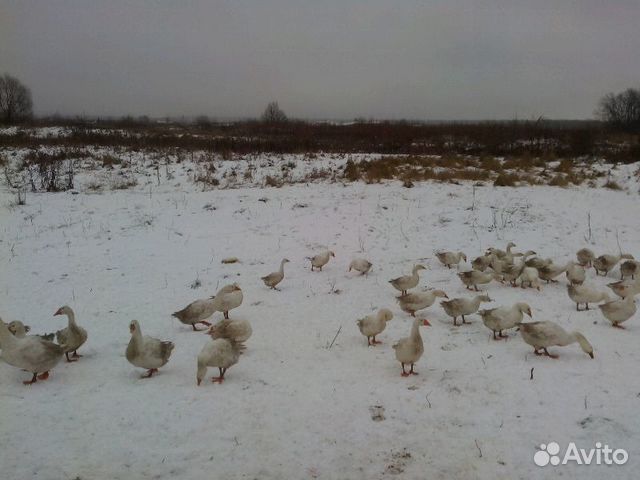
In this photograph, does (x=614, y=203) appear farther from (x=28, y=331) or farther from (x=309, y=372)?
(x=28, y=331)

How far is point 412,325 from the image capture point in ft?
22.1

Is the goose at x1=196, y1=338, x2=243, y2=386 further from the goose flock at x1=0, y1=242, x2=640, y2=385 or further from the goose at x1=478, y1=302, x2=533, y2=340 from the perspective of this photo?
the goose at x1=478, y1=302, x2=533, y2=340

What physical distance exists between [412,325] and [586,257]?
→ 18.5 ft

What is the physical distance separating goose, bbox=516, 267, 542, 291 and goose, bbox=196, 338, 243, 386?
19.4 ft

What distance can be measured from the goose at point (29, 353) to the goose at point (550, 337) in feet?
19.5

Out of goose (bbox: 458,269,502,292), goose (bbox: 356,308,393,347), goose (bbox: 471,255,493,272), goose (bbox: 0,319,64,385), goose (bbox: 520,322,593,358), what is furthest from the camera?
goose (bbox: 471,255,493,272)

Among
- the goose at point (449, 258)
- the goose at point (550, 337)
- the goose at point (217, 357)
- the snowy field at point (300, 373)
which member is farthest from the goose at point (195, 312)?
the goose at point (449, 258)

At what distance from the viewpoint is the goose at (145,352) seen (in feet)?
18.5

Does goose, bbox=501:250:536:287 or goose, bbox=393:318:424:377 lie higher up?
goose, bbox=501:250:536:287

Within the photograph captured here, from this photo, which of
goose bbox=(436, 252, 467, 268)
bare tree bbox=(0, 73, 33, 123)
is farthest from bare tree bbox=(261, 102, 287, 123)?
goose bbox=(436, 252, 467, 268)

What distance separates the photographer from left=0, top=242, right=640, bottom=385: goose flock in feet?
18.1

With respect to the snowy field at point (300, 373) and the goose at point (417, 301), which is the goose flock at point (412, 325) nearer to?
the goose at point (417, 301)

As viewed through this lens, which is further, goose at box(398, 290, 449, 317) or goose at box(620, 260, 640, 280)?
goose at box(620, 260, 640, 280)

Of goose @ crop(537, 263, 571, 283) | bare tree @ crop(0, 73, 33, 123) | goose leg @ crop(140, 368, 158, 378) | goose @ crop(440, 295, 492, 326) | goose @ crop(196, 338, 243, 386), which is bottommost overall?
goose leg @ crop(140, 368, 158, 378)
